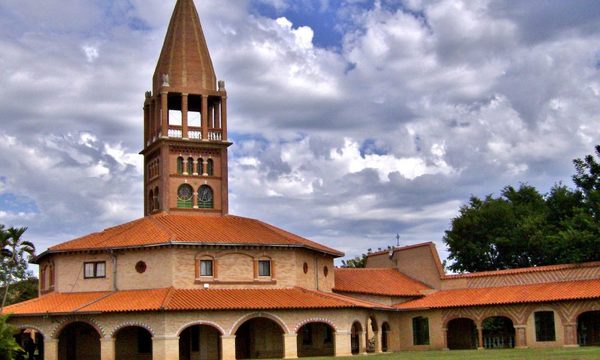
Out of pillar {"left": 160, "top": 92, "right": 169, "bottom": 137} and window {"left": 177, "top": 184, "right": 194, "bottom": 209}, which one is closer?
window {"left": 177, "top": 184, "right": 194, "bottom": 209}

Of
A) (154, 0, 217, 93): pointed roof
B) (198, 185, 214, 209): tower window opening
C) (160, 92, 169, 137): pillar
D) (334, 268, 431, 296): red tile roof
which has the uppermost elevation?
(154, 0, 217, 93): pointed roof

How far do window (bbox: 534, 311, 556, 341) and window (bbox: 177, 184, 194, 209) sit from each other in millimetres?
23189

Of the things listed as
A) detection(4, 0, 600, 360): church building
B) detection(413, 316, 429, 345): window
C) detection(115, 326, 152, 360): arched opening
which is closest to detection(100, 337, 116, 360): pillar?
detection(4, 0, 600, 360): church building

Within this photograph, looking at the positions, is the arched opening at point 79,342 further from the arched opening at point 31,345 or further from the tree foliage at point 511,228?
the tree foliage at point 511,228

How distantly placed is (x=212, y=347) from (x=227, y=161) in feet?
47.6

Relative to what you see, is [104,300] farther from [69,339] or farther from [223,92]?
[223,92]

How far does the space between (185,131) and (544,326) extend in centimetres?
2610

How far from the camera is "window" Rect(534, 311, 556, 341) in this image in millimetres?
50781

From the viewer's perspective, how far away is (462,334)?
195 feet

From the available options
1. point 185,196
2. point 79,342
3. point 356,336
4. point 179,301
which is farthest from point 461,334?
point 79,342

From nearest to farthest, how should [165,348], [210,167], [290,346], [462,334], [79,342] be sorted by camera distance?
[165,348], [290,346], [79,342], [210,167], [462,334]

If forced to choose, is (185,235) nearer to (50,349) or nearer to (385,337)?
(50,349)

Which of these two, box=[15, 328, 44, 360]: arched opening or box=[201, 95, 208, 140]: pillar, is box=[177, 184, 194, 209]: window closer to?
box=[201, 95, 208, 140]: pillar

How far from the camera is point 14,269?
78438mm
